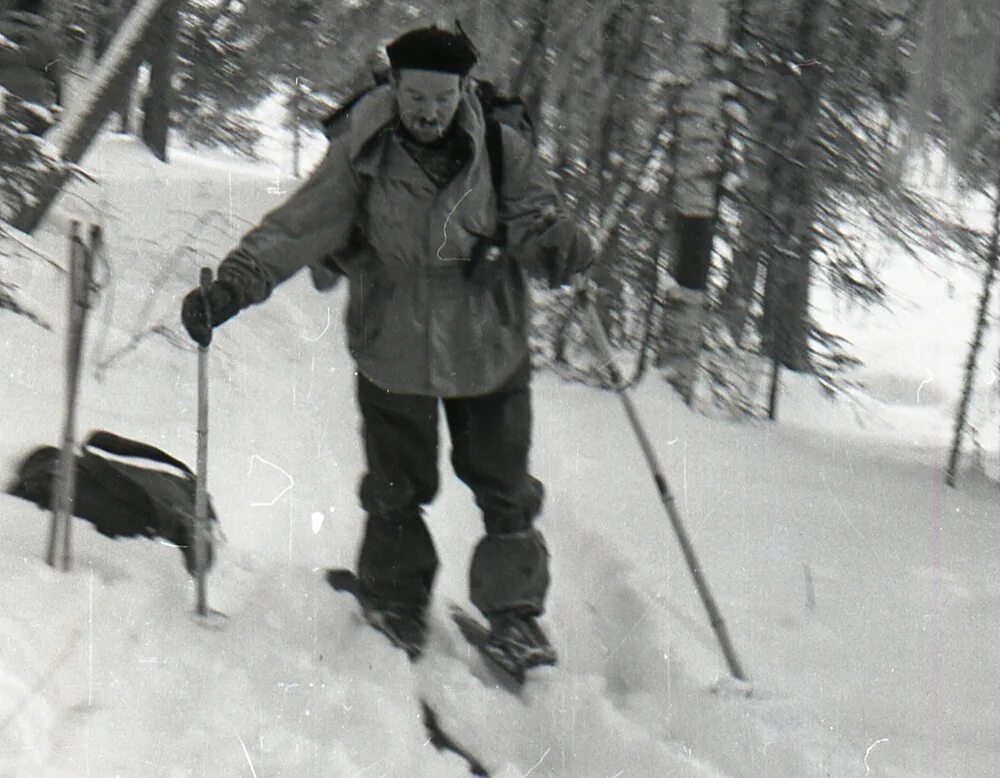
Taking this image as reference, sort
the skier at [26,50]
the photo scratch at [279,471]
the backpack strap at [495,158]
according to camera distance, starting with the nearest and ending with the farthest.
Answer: the backpack strap at [495,158], the photo scratch at [279,471], the skier at [26,50]

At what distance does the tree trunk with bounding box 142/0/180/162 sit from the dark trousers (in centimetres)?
404

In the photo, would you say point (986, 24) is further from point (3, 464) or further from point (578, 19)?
point (3, 464)

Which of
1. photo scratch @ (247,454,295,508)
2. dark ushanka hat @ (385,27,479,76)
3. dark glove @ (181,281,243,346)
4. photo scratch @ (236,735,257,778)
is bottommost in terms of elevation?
photo scratch @ (247,454,295,508)

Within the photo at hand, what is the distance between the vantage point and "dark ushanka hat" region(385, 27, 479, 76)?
3566 mm

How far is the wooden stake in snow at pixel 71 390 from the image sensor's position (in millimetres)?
3387

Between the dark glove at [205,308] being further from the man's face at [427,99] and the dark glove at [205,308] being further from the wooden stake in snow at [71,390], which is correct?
the man's face at [427,99]

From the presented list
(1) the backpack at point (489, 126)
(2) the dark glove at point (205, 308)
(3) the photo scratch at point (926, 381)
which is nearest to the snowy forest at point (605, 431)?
(1) the backpack at point (489, 126)

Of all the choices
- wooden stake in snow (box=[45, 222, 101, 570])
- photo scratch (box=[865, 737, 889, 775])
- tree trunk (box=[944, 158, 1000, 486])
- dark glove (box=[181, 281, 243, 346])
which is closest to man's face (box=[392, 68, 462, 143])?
dark glove (box=[181, 281, 243, 346])

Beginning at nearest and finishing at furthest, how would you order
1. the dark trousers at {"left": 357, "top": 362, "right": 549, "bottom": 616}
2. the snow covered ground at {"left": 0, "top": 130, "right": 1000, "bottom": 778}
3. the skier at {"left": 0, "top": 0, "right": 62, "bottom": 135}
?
the snow covered ground at {"left": 0, "top": 130, "right": 1000, "bottom": 778}, the dark trousers at {"left": 357, "top": 362, "right": 549, "bottom": 616}, the skier at {"left": 0, "top": 0, "right": 62, "bottom": 135}

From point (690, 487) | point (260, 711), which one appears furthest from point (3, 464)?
point (690, 487)

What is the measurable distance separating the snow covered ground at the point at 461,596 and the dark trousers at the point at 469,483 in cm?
21

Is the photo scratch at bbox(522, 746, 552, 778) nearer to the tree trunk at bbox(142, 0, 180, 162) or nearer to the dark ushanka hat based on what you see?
the dark ushanka hat

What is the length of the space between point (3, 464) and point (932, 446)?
656 cm

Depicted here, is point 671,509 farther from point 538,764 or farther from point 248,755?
point 248,755
